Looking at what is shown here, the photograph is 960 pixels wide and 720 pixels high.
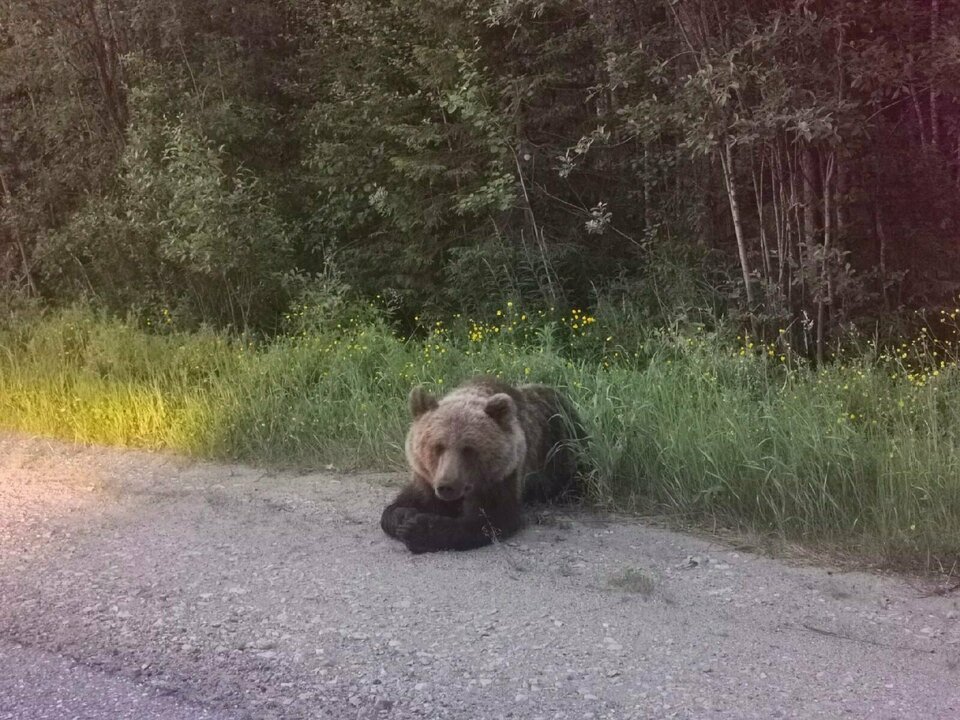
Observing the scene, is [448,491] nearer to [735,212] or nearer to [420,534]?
[420,534]

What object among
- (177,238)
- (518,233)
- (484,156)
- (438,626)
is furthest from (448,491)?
(177,238)

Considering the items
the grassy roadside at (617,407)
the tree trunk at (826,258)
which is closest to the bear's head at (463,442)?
the grassy roadside at (617,407)

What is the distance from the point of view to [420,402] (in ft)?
18.6

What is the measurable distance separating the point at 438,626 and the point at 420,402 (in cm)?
185

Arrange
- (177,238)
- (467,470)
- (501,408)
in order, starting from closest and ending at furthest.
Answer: (467,470) < (501,408) < (177,238)

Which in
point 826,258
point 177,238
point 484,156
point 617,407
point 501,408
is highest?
point 484,156

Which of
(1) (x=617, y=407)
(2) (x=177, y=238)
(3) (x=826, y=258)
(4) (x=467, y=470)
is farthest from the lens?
(2) (x=177, y=238)

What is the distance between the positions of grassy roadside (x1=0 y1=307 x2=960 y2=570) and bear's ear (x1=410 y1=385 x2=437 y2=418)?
1.24 meters

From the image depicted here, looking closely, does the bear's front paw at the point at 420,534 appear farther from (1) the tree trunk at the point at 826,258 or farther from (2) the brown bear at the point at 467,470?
(1) the tree trunk at the point at 826,258

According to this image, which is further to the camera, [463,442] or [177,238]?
[177,238]

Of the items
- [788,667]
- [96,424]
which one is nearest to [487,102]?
[96,424]

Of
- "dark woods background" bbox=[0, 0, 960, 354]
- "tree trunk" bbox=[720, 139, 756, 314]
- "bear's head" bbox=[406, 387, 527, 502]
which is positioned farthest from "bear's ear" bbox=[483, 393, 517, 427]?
"tree trunk" bbox=[720, 139, 756, 314]

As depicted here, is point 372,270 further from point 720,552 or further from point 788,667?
point 788,667

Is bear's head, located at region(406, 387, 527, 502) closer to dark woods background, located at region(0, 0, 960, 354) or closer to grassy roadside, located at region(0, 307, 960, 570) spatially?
grassy roadside, located at region(0, 307, 960, 570)
